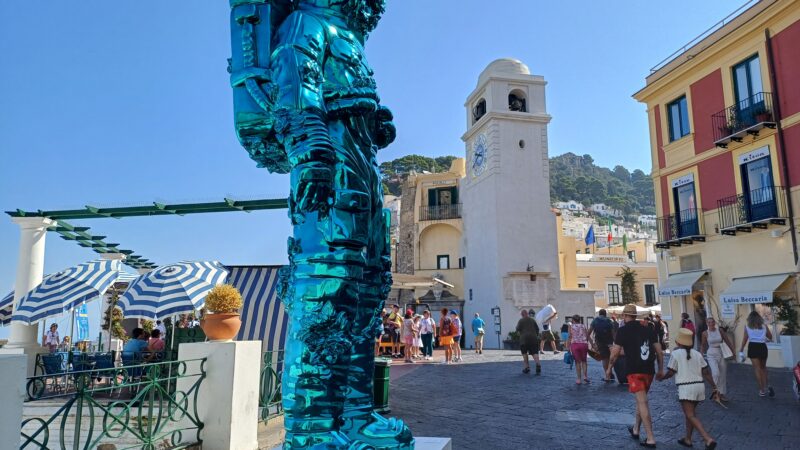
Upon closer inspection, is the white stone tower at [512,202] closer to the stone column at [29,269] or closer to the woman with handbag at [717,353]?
the woman with handbag at [717,353]

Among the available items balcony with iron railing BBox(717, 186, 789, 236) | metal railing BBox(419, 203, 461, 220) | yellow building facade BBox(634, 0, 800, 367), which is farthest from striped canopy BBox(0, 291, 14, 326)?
metal railing BBox(419, 203, 461, 220)

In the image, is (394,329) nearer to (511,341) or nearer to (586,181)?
(511,341)

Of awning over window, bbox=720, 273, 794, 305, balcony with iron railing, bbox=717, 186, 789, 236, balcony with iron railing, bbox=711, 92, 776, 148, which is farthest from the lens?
balcony with iron railing, bbox=711, 92, 776, 148

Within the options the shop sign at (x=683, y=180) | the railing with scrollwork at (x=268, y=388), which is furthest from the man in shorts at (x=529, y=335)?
the shop sign at (x=683, y=180)

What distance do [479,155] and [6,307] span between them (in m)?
23.5

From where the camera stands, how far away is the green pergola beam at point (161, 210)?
13197 millimetres

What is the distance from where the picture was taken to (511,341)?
25859 mm

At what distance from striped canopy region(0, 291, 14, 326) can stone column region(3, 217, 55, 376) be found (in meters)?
1.30

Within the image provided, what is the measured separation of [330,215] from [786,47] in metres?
19.5

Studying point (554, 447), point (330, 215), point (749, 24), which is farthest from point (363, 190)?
point (749, 24)

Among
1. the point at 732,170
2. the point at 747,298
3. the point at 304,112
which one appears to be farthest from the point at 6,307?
the point at 732,170

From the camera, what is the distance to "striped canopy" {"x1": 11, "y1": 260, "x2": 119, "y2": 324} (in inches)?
433

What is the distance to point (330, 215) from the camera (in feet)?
7.77

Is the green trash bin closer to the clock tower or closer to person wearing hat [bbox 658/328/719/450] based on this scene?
person wearing hat [bbox 658/328/719/450]
